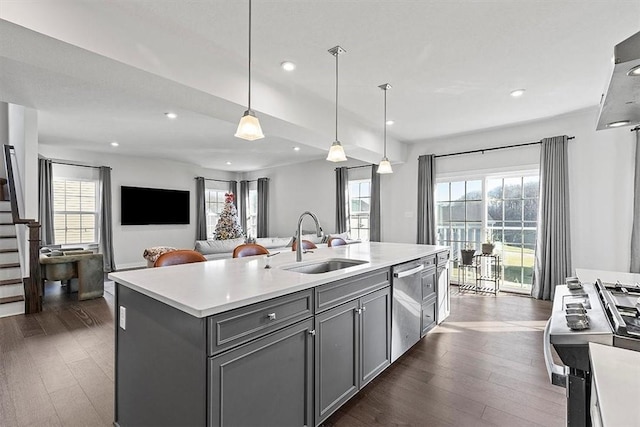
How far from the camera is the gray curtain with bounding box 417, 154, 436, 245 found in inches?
230

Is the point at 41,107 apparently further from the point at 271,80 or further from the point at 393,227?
the point at 393,227

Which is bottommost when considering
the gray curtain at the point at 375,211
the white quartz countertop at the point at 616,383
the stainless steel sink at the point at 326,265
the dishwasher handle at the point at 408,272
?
the dishwasher handle at the point at 408,272

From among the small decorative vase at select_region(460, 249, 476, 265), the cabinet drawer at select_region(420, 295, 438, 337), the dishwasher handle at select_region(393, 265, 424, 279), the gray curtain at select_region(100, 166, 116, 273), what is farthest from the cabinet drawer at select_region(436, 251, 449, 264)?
the gray curtain at select_region(100, 166, 116, 273)

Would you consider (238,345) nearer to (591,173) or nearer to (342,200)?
(591,173)

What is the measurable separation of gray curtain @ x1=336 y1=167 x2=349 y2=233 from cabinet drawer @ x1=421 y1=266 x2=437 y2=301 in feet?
12.9

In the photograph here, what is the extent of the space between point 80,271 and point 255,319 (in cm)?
455

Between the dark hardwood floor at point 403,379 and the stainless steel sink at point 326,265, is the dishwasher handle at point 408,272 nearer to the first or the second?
the stainless steel sink at point 326,265

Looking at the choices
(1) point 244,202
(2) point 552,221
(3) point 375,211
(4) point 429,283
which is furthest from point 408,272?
(1) point 244,202

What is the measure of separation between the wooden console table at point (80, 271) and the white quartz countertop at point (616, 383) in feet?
18.8

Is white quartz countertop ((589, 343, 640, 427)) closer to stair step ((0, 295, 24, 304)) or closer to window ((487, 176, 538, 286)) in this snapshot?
window ((487, 176, 538, 286))

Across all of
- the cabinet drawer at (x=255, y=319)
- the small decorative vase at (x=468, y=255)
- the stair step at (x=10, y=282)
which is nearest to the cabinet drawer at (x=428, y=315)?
the cabinet drawer at (x=255, y=319)

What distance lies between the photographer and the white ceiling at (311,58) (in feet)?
7.26

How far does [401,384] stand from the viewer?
2.42 metres

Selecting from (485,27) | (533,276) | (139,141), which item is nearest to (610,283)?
(485,27)
